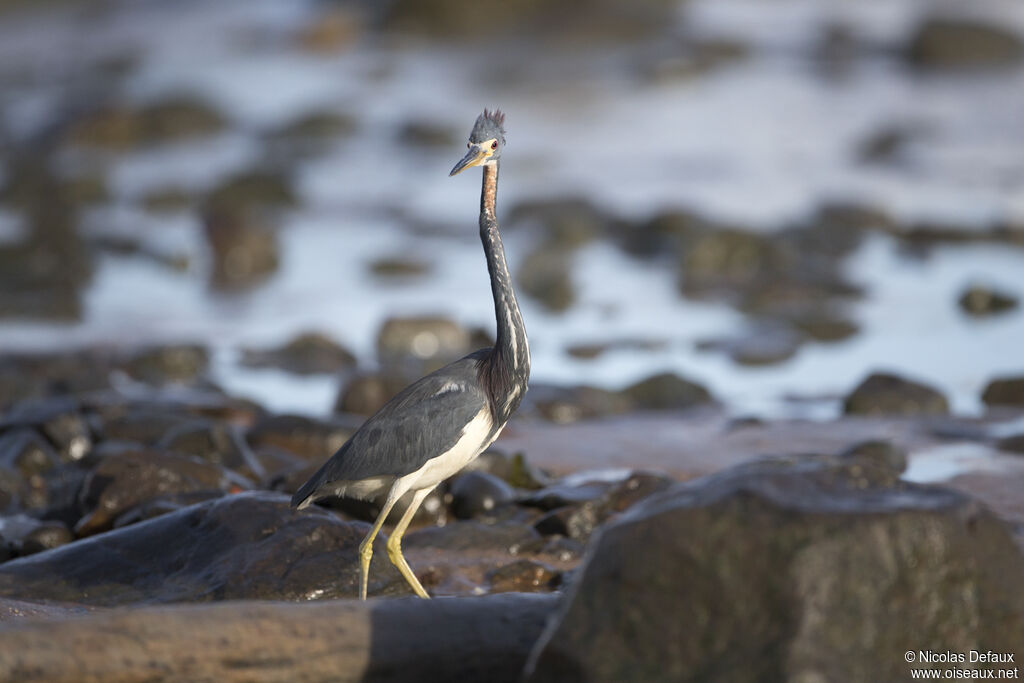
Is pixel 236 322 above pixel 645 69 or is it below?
below

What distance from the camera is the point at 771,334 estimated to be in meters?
16.2

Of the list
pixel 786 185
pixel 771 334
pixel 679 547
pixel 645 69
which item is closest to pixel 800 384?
pixel 771 334

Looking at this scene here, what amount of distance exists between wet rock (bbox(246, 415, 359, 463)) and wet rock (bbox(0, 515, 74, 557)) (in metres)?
2.52

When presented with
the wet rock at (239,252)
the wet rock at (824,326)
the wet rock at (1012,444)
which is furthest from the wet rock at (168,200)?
the wet rock at (1012,444)

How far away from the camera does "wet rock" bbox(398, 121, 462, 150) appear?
97.3 ft

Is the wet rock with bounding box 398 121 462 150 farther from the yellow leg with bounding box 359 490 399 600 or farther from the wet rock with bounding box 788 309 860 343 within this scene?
the yellow leg with bounding box 359 490 399 600

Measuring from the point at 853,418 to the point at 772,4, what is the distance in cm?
2758

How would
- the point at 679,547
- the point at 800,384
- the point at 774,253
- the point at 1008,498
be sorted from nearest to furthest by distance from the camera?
the point at 679,547, the point at 1008,498, the point at 800,384, the point at 774,253

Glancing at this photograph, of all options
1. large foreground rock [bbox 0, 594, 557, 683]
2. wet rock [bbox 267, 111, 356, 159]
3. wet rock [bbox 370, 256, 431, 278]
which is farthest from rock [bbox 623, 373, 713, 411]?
wet rock [bbox 267, 111, 356, 159]

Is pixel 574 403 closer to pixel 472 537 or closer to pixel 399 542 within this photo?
pixel 472 537

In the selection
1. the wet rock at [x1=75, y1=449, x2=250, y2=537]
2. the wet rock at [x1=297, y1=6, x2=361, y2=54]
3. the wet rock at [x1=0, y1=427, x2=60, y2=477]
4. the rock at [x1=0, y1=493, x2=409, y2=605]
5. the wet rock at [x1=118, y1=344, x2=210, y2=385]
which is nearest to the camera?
the rock at [x1=0, y1=493, x2=409, y2=605]

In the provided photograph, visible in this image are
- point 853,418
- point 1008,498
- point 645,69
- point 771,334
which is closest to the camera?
point 1008,498

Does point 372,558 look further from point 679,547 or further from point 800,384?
point 800,384

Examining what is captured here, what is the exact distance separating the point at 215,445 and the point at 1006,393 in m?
7.33
